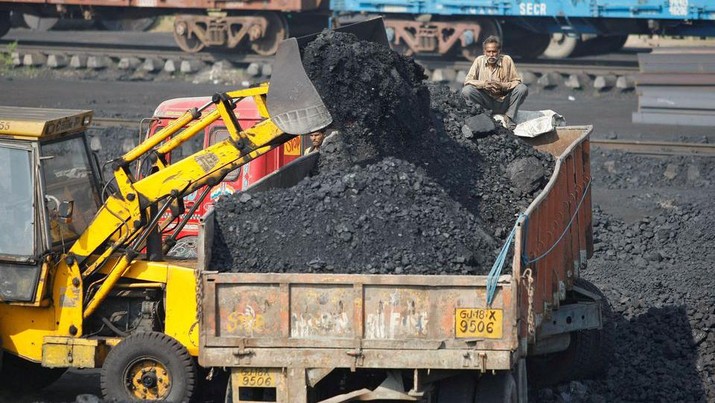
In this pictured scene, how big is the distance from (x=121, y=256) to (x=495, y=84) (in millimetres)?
5187

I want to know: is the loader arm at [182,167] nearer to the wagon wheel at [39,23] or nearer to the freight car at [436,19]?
the freight car at [436,19]

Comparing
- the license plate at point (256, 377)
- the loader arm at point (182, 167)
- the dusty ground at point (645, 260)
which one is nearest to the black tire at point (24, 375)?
the dusty ground at point (645, 260)

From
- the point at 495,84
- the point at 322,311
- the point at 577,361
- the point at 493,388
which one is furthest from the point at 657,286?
the point at 322,311

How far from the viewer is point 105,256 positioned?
8.27 meters

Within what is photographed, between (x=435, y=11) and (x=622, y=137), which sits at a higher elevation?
(x=435, y=11)

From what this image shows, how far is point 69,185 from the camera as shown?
28.3ft

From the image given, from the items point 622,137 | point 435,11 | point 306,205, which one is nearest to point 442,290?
point 306,205

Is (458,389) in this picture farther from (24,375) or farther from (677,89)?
(677,89)

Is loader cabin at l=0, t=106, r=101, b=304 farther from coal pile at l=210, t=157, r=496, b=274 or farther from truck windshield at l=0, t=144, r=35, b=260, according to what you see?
coal pile at l=210, t=157, r=496, b=274

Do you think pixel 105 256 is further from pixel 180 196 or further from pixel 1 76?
pixel 1 76

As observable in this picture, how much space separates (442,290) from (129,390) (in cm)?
256

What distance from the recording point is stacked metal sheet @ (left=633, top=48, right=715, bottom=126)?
20250mm

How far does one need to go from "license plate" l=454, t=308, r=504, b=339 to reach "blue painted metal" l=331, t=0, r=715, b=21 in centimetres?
1842

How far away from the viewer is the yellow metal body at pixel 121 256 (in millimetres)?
8102
